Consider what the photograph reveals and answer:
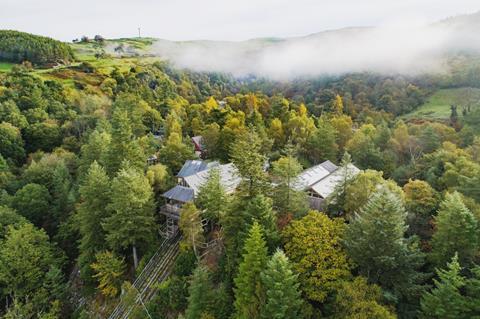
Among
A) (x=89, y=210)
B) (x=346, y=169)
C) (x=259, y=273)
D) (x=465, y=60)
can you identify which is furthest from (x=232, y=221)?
(x=465, y=60)

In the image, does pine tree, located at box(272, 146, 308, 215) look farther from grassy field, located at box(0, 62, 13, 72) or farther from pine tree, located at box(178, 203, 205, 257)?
grassy field, located at box(0, 62, 13, 72)

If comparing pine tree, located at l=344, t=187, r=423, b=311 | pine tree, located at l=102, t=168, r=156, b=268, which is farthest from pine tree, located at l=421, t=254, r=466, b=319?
pine tree, located at l=102, t=168, r=156, b=268

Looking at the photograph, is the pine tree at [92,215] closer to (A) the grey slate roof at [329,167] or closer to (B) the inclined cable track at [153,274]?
(B) the inclined cable track at [153,274]

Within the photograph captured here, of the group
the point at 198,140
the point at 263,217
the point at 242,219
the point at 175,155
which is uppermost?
the point at 263,217

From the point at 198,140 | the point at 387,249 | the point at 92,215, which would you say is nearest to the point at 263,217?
the point at 387,249

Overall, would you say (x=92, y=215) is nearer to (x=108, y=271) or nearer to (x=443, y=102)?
(x=108, y=271)

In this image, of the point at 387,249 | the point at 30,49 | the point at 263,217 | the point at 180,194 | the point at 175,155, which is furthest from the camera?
the point at 30,49

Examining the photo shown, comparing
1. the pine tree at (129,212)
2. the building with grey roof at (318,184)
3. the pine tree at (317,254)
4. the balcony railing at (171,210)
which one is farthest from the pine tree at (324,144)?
the pine tree at (129,212)

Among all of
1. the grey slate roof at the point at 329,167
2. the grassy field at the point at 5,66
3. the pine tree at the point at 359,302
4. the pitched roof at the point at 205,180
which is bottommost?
the pine tree at the point at 359,302
